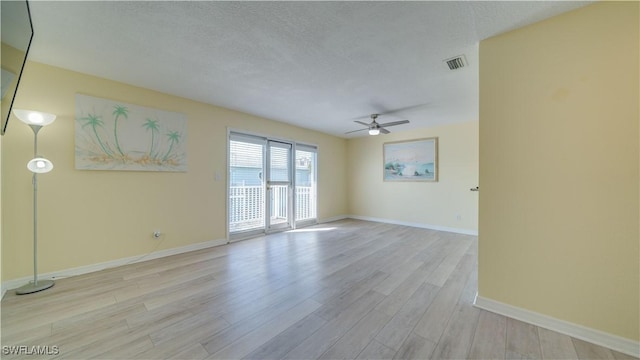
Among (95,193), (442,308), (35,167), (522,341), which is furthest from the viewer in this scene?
(95,193)

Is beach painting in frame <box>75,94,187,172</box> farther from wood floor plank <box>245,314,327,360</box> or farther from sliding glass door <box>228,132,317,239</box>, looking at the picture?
wood floor plank <box>245,314,327,360</box>

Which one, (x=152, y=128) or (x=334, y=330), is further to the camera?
(x=152, y=128)

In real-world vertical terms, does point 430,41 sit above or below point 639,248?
above

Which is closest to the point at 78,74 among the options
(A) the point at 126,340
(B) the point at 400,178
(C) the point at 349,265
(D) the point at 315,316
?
(A) the point at 126,340

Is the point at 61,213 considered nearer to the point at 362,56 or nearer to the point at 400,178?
the point at 362,56

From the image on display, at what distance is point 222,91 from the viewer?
3273 millimetres

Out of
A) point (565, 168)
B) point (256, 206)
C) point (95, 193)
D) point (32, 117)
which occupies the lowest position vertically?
point (256, 206)

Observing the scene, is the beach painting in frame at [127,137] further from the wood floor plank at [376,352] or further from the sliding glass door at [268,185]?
the wood floor plank at [376,352]

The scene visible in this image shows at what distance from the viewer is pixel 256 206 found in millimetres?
4668

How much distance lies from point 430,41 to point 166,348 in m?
3.23

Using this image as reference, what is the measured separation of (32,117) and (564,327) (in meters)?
5.02

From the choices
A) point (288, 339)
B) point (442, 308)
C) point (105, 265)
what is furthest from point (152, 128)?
point (442, 308)

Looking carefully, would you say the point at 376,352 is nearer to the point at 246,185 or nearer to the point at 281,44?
the point at 281,44

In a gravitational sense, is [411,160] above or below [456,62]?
below
